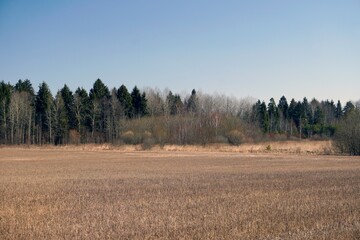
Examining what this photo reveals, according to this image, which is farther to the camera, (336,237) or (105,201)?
(105,201)

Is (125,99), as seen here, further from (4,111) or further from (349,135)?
(349,135)

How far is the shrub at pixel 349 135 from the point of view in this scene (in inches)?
2171

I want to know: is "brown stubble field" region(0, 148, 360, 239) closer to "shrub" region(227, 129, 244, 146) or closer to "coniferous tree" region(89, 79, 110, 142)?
"shrub" region(227, 129, 244, 146)

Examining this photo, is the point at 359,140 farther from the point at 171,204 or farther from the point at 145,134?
the point at 171,204

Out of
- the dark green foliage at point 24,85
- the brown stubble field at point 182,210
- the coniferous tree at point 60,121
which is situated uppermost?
the dark green foliage at point 24,85

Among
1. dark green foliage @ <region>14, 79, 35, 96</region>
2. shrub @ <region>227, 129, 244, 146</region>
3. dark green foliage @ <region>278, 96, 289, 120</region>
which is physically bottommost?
shrub @ <region>227, 129, 244, 146</region>

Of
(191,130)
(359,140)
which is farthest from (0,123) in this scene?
(359,140)

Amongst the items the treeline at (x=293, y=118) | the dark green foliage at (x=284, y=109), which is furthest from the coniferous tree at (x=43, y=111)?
the dark green foliage at (x=284, y=109)

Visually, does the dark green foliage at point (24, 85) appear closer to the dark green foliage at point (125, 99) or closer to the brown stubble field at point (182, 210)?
the dark green foliage at point (125, 99)

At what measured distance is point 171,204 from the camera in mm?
14773

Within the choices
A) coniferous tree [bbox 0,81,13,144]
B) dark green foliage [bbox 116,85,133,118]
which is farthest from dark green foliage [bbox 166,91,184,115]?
coniferous tree [bbox 0,81,13,144]

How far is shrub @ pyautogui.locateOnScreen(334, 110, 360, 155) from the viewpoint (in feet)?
181

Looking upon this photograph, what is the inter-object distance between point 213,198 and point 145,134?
59.0 metres

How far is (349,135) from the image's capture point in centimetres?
5553
